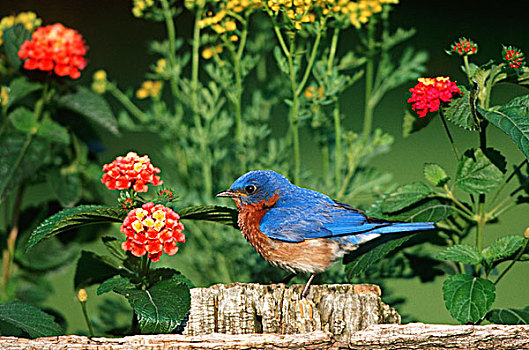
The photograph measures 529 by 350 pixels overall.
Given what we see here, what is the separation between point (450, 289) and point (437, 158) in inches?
104

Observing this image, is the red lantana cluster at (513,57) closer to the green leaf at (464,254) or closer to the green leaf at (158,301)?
the green leaf at (464,254)

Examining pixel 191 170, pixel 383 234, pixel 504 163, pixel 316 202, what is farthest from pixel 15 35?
pixel 504 163

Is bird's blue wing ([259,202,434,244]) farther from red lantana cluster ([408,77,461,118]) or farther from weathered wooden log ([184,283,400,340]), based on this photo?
red lantana cluster ([408,77,461,118])

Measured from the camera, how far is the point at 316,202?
238cm

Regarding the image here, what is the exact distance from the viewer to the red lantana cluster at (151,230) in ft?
6.68

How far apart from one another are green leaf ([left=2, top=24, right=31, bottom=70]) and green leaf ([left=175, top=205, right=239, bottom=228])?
3.99 feet

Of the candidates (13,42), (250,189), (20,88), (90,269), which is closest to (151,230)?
(250,189)

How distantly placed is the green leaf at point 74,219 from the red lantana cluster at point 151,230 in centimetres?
11

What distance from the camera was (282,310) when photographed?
2.14 metres

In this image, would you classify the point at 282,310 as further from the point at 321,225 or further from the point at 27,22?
the point at 27,22

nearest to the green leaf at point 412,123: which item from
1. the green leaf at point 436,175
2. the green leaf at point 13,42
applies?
the green leaf at point 436,175

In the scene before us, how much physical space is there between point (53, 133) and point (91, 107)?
0.64 feet

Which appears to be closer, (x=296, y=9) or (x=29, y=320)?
(x=29, y=320)

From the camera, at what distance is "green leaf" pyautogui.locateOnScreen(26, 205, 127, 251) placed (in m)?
2.08
